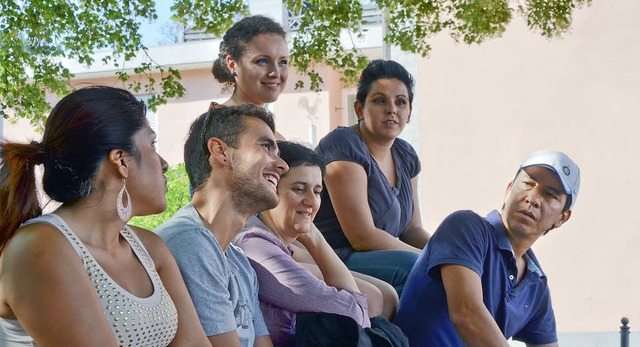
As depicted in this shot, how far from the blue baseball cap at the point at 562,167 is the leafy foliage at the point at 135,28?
3.30 m

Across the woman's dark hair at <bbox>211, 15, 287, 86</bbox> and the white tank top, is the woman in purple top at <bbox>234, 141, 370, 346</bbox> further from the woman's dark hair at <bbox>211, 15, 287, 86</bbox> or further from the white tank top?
the woman's dark hair at <bbox>211, 15, 287, 86</bbox>

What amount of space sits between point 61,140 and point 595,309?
926 cm

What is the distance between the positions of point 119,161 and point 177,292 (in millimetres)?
393

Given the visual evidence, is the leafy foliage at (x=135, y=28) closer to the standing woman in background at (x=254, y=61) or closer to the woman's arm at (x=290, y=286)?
the standing woman in background at (x=254, y=61)

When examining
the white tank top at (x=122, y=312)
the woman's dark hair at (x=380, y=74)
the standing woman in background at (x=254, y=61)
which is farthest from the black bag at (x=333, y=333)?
the woman's dark hair at (x=380, y=74)

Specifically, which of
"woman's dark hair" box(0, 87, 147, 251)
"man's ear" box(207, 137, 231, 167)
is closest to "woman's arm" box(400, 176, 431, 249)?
"man's ear" box(207, 137, 231, 167)

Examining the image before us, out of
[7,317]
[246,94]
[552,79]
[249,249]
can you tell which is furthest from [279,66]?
[552,79]

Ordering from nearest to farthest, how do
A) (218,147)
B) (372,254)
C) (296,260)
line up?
1. (218,147)
2. (296,260)
3. (372,254)

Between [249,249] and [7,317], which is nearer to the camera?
[7,317]

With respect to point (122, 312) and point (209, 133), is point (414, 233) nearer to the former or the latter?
point (209, 133)

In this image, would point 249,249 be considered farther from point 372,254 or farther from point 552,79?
point 552,79

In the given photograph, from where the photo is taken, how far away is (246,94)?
159 inches

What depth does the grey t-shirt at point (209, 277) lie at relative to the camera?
103 inches

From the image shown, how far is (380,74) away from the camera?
14.2 feet
